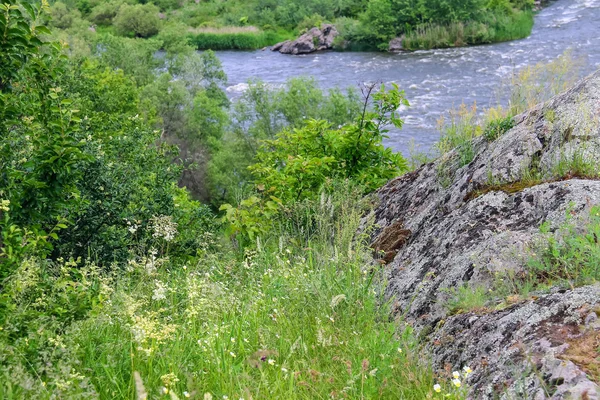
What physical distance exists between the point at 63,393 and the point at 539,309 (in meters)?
2.48

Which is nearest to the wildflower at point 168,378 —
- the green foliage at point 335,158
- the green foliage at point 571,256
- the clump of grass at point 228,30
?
the green foliage at point 571,256

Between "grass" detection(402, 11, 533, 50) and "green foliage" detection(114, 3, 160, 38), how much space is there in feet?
97.9

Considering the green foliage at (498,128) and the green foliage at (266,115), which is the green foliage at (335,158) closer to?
the green foliage at (498,128)

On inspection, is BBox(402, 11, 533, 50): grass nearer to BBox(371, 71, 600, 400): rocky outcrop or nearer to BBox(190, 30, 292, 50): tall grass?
BBox(190, 30, 292, 50): tall grass

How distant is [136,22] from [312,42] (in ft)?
77.3

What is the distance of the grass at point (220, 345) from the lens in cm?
295

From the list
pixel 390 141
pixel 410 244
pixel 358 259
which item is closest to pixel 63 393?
pixel 358 259

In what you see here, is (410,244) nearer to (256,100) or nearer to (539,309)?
(539,309)

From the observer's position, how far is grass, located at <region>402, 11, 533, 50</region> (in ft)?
133

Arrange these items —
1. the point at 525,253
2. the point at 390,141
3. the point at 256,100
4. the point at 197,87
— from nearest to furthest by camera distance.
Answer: the point at 525,253, the point at 390,141, the point at 256,100, the point at 197,87

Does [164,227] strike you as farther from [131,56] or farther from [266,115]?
[131,56]

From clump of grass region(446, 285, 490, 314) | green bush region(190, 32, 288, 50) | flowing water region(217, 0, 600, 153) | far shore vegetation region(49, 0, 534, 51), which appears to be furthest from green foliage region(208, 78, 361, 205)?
clump of grass region(446, 285, 490, 314)

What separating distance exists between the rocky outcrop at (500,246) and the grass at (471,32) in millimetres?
37318

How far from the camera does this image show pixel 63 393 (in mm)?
2730
